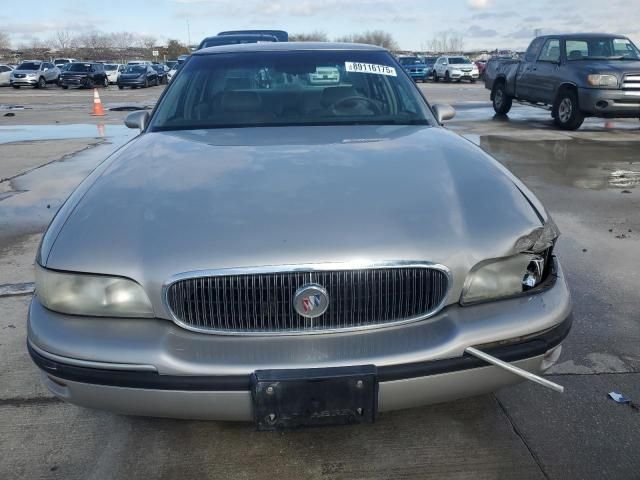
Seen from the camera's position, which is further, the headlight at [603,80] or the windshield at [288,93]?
the headlight at [603,80]

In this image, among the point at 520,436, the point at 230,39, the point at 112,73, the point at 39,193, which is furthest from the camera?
the point at 112,73

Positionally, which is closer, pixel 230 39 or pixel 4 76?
pixel 230 39

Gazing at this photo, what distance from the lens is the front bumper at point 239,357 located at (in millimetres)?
1859

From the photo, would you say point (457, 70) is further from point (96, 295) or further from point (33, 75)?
point (96, 295)

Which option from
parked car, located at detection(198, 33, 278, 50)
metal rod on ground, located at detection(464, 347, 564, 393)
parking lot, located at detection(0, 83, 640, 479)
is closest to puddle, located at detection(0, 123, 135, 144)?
parked car, located at detection(198, 33, 278, 50)

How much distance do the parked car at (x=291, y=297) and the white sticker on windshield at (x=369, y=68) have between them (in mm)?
1536

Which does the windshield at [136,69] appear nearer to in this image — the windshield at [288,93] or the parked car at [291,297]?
the windshield at [288,93]

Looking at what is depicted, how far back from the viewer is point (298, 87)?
3508 millimetres

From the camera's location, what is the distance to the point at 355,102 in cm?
346

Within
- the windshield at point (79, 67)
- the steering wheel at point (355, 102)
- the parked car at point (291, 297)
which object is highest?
the steering wheel at point (355, 102)

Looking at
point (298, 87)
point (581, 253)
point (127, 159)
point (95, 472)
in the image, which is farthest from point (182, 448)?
point (581, 253)

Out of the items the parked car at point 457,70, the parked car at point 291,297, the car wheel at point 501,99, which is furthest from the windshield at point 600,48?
the parked car at point 457,70

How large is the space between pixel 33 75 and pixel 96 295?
35487mm


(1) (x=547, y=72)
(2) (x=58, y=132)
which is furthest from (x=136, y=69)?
(1) (x=547, y=72)
